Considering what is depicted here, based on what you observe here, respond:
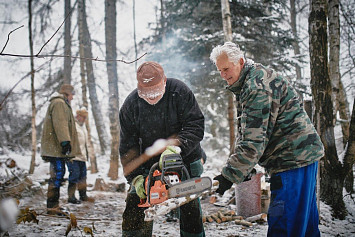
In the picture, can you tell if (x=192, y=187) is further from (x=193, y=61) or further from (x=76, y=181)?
(x=193, y=61)

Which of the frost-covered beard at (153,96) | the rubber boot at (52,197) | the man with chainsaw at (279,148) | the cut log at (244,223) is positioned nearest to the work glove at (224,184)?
the man with chainsaw at (279,148)

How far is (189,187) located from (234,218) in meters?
2.37

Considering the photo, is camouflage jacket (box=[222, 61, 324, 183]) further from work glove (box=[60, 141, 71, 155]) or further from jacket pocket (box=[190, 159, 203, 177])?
work glove (box=[60, 141, 71, 155])

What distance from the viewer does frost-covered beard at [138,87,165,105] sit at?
244 cm

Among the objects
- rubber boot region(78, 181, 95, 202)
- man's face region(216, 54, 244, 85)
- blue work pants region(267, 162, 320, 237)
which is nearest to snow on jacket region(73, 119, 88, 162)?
rubber boot region(78, 181, 95, 202)

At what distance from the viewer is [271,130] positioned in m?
1.87

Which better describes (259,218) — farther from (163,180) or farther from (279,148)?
(163,180)

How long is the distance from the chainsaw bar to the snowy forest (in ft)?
3.51

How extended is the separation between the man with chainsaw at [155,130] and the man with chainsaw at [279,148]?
0.64m

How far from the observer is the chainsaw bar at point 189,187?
6.55 feet

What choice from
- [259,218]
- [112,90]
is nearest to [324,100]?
[259,218]

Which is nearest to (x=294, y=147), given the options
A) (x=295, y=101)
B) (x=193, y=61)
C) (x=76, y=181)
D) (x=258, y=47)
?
(x=295, y=101)

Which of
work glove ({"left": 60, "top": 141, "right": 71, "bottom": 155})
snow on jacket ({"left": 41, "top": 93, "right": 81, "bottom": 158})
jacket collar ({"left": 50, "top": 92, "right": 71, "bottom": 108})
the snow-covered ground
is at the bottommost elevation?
the snow-covered ground

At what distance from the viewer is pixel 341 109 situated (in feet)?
19.9
